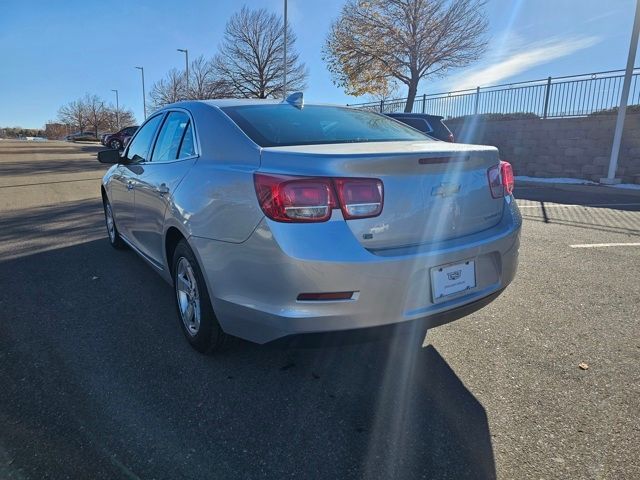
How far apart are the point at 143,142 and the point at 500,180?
3.12m

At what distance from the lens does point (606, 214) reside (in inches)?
310

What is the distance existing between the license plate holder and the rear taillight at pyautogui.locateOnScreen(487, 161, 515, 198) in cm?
53

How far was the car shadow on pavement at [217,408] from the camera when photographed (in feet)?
6.52

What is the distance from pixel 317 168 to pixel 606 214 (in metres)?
7.52

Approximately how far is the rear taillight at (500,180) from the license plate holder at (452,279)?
1.73 feet

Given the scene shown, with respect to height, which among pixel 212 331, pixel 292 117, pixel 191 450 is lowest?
pixel 191 450

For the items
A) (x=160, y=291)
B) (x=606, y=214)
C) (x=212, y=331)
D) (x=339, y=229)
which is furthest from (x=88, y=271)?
(x=606, y=214)

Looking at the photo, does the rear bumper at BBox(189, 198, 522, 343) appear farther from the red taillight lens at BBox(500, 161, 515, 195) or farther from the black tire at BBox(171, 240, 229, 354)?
the red taillight lens at BBox(500, 161, 515, 195)

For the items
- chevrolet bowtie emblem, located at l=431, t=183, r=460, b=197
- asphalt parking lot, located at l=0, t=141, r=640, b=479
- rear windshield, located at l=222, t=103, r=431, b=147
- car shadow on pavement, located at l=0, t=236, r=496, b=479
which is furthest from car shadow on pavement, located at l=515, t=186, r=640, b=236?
car shadow on pavement, located at l=0, t=236, r=496, b=479

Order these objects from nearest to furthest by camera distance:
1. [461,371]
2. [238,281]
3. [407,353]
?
1. [238,281]
2. [461,371]
3. [407,353]

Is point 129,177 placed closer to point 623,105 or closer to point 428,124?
point 428,124

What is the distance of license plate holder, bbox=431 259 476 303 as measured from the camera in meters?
2.34

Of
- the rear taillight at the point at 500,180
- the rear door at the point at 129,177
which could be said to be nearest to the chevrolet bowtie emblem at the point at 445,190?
the rear taillight at the point at 500,180

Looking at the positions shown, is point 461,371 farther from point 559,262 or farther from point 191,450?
point 559,262
